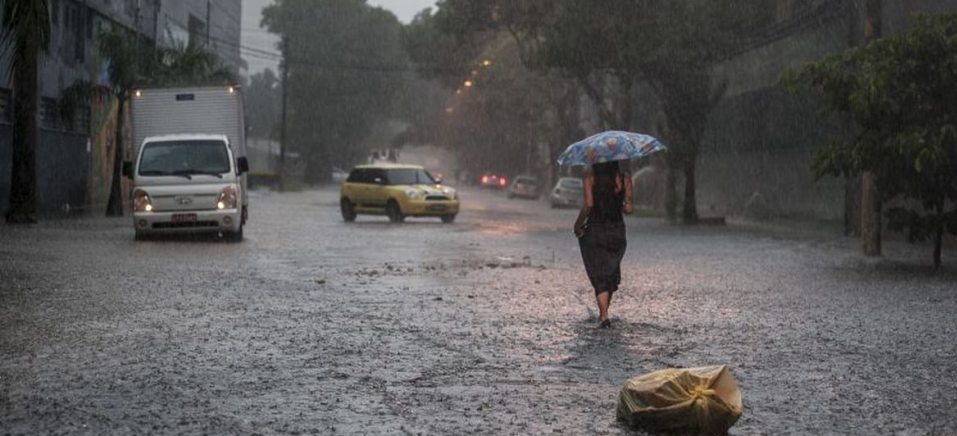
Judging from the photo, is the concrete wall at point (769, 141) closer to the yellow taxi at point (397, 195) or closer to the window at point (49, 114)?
the yellow taxi at point (397, 195)

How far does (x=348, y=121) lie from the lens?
9750 cm

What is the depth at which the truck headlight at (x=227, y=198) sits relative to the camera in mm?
23297

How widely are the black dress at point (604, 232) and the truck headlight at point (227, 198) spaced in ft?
40.4

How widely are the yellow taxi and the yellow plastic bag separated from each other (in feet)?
91.5

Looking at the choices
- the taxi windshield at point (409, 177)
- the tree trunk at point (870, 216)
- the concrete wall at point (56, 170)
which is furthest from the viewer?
the taxi windshield at point (409, 177)

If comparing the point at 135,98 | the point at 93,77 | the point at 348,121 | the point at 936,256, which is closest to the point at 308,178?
the point at 348,121

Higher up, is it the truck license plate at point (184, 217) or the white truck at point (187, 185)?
the white truck at point (187, 185)

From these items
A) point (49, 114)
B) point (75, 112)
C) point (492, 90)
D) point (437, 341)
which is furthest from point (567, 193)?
point (437, 341)

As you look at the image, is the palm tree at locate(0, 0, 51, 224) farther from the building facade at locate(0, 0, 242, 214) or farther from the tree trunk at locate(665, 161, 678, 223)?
the tree trunk at locate(665, 161, 678, 223)

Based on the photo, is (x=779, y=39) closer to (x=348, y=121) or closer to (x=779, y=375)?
(x=779, y=375)

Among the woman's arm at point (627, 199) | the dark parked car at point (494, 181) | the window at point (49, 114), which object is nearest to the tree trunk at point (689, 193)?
the window at point (49, 114)

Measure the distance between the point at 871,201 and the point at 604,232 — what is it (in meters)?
11.5

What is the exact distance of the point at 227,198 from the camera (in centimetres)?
2333

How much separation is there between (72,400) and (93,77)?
3143 centimetres
